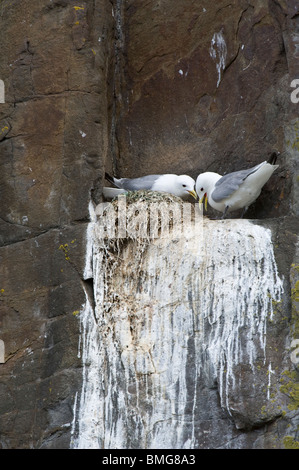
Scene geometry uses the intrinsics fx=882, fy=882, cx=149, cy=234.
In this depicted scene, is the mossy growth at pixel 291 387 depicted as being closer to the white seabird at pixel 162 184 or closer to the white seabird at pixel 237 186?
the white seabird at pixel 237 186

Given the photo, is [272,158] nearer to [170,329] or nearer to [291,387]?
[170,329]

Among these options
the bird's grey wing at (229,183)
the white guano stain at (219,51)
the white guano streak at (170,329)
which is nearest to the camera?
the white guano streak at (170,329)

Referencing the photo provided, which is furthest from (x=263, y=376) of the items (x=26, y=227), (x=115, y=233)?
(x=26, y=227)

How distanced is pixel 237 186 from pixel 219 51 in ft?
5.07

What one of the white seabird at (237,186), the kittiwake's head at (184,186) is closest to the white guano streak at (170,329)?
the white seabird at (237,186)

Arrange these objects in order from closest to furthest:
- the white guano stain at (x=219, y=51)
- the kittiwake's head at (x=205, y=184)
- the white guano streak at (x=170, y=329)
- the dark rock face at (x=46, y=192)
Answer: the white guano streak at (x=170, y=329) → the dark rock face at (x=46, y=192) → the kittiwake's head at (x=205, y=184) → the white guano stain at (x=219, y=51)

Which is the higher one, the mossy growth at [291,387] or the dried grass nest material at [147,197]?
the dried grass nest material at [147,197]

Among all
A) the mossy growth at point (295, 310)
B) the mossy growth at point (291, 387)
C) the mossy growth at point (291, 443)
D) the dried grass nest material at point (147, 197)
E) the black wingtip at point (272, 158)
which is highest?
the black wingtip at point (272, 158)

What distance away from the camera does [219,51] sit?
7.61m

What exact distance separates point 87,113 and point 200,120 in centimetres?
122

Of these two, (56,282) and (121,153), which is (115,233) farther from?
(121,153)

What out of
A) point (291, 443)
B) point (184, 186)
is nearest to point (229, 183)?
point (184, 186)

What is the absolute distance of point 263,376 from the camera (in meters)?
5.87

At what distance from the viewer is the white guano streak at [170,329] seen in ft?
19.5
